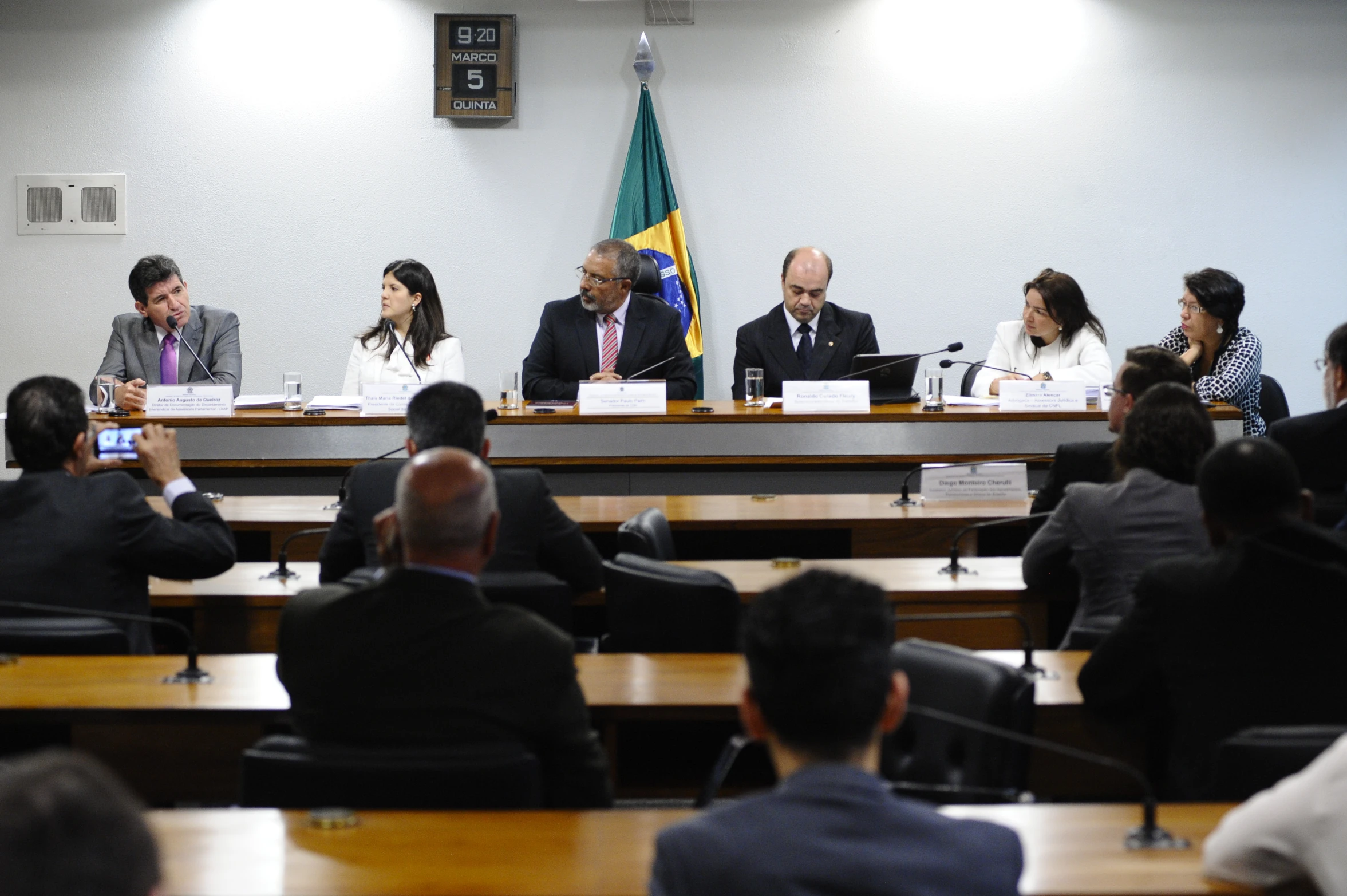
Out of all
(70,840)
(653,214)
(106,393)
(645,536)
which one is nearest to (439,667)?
(70,840)

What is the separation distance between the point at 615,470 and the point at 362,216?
2.91 meters

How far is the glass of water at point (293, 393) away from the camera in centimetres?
516

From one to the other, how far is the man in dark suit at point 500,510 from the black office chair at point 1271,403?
3657mm

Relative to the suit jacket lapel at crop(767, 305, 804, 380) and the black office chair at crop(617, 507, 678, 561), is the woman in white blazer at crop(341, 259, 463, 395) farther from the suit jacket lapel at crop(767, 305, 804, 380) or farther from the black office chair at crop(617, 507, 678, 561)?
the black office chair at crop(617, 507, 678, 561)

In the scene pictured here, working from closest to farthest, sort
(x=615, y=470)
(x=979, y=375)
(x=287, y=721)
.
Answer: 1. (x=287, y=721)
2. (x=615, y=470)
3. (x=979, y=375)

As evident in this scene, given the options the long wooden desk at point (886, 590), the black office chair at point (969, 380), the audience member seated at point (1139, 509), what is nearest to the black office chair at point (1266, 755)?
the audience member seated at point (1139, 509)

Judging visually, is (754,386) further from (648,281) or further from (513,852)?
(513,852)

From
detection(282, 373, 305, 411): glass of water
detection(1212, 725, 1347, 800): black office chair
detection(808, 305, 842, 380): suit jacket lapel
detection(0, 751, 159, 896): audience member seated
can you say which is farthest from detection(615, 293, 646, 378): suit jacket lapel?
detection(0, 751, 159, 896): audience member seated

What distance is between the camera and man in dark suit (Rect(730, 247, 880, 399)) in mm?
5816

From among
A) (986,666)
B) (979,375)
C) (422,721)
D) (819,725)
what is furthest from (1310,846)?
(979,375)

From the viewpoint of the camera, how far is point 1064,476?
3445 mm

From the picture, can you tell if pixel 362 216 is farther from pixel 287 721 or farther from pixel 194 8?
pixel 287 721

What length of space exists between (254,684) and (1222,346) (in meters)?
4.42

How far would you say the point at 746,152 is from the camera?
7.05m
